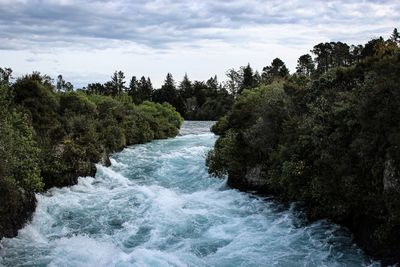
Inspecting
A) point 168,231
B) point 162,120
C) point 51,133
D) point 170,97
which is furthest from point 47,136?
point 170,97

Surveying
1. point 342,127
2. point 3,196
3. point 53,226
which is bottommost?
point 53,226

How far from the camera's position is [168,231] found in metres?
17.3

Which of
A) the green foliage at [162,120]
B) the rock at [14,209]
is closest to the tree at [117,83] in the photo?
the green foliage at [162,120]

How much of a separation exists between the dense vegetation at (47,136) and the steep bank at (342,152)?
9999 mm

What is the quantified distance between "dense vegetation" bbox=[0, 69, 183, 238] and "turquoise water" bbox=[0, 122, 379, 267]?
3.18 ft

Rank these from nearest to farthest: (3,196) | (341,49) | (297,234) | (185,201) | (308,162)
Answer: (3,196), (297,234), (308,162), (185,201), (341,49)

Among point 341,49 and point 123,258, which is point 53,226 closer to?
point 123,258

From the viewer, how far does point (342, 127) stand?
1591 cm

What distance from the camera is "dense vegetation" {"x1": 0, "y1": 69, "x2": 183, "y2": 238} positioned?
1671cm

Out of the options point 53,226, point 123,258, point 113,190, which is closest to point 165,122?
point 113,190

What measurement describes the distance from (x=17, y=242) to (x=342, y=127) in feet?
A: 40.5

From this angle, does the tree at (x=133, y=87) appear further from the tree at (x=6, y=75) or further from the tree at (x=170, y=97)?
the tree at (x=6, y=75)

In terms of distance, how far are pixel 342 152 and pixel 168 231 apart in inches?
283

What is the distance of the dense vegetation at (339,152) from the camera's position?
44.0 ft
